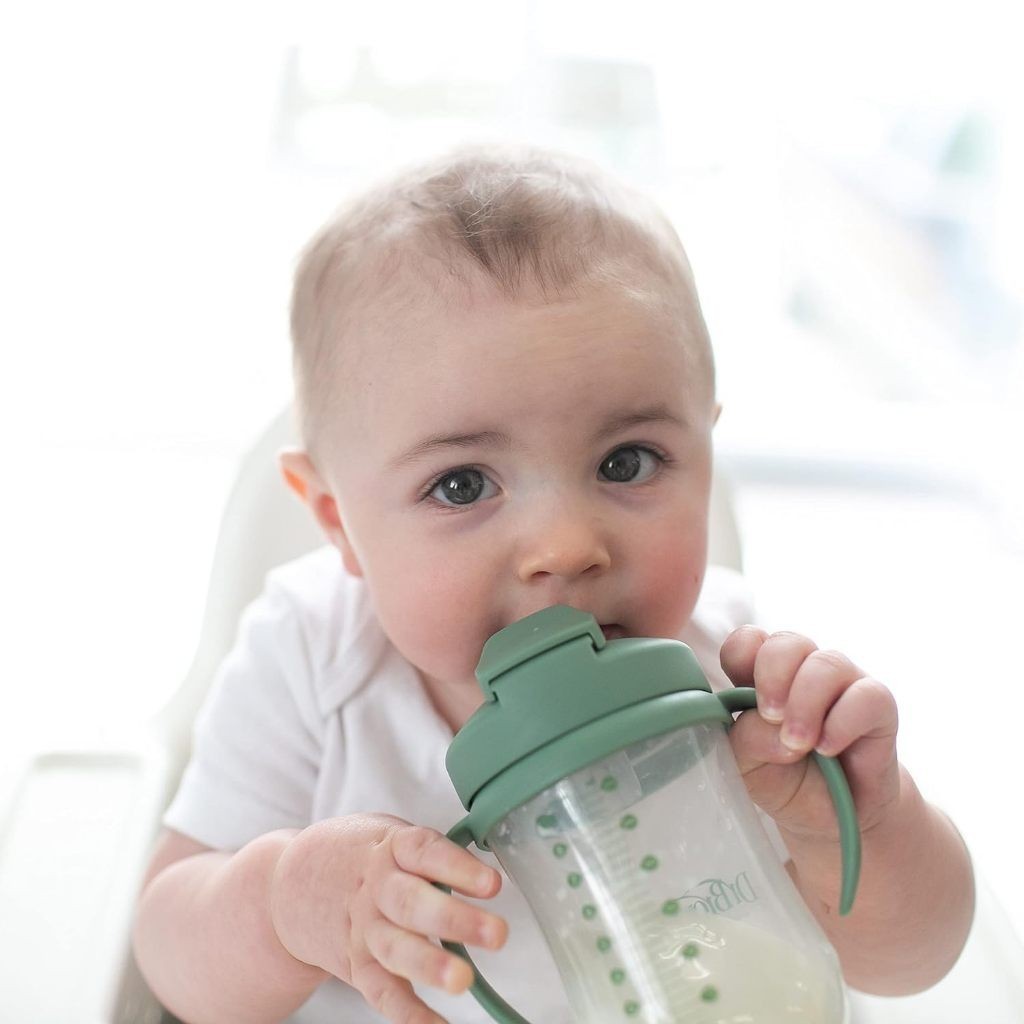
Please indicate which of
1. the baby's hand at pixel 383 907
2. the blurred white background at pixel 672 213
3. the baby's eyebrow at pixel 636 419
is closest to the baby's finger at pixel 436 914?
the baby's hand at pixel 383 907

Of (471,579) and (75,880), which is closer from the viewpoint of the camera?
(471,579)

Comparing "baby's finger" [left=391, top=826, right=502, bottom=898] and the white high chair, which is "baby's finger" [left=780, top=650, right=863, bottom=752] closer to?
"baby's finger" [left=391, top=826, right=502, bottom=898]

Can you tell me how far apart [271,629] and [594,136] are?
1.32m

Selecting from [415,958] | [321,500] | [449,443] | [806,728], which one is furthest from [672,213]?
[415,958]

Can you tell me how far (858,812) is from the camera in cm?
65

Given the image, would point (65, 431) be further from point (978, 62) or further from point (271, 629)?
point (978, 62)

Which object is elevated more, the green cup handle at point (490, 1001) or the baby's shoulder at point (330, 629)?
the baby's shoulder at point (330, 629)

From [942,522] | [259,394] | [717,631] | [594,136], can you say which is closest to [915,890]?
[717,631]

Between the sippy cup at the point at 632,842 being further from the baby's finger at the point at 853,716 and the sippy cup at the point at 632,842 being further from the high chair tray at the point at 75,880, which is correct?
the high chair tray at the point at 75,880

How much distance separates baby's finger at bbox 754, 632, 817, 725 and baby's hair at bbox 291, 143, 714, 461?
182 millimetres

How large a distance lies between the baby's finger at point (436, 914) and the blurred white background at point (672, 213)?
0.92m

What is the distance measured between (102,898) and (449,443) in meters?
0.37

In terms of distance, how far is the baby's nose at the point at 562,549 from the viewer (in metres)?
0.62

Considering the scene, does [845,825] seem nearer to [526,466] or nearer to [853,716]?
[853,716]
